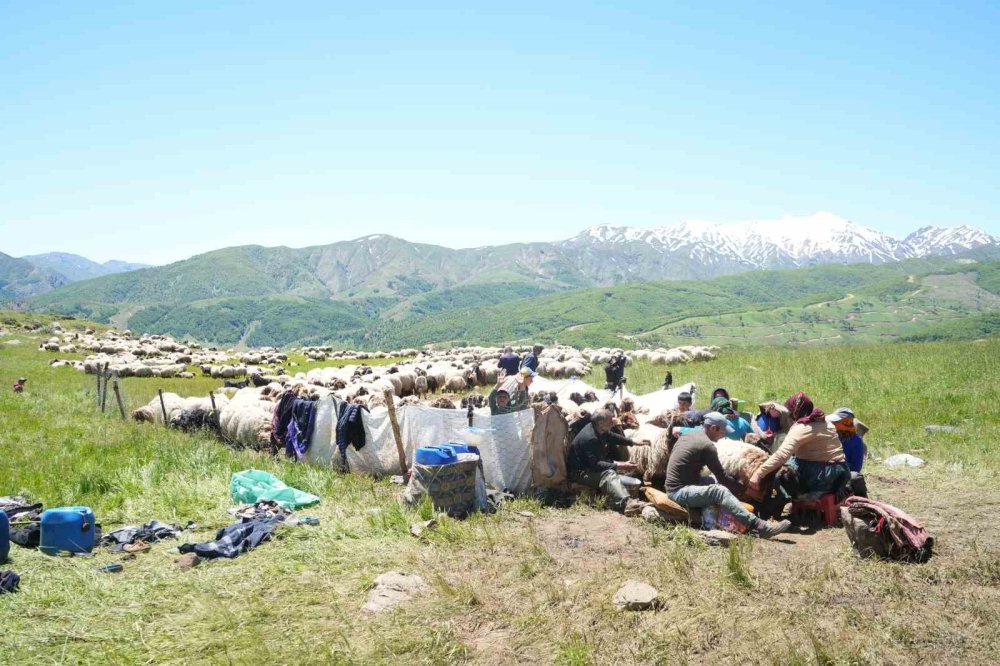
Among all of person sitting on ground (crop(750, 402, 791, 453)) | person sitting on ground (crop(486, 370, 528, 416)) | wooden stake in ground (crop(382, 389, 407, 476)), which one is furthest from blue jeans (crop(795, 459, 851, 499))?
wooden stake in ground (crop(382, 389, 407, 476))

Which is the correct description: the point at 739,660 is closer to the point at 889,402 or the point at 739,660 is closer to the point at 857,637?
the point at 857,637

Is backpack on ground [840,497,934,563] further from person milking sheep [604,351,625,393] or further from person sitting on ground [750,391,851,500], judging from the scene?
person milking sheep [604,351,625,393]

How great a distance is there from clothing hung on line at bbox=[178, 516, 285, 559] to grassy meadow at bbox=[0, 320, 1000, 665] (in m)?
0.19

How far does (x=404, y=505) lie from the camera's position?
9.46 m

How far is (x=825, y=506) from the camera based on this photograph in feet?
27.9

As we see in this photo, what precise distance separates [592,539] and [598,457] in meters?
1.87

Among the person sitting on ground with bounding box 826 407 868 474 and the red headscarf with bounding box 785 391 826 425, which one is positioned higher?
the red headscarf with bounding box 785 391 826 425

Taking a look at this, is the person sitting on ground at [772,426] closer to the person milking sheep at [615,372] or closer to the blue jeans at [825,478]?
the blue jeans at [825,478]

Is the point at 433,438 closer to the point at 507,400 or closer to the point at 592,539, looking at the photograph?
the point at 507,400

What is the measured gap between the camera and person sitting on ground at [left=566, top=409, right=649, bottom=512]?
9.80 metres

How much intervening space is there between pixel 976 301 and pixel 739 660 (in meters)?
216

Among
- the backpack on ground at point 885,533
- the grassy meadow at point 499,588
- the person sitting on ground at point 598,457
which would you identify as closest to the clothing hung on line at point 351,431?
the grassy meadow at point 499,588

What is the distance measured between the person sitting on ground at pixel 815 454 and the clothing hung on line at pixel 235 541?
703cm

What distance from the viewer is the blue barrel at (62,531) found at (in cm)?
781
